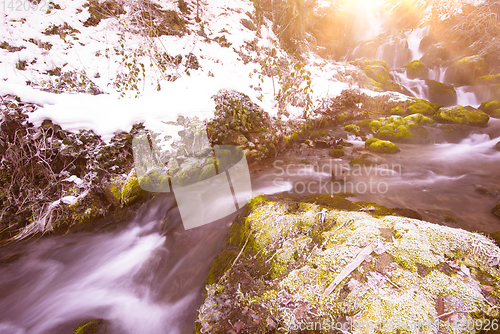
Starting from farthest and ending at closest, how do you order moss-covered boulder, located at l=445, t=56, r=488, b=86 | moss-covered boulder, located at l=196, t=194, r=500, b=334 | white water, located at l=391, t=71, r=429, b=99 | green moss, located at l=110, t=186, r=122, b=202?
moss-covered boulder, located at l=445, t=56, r=488, b=86
white water, located at l=391, t=71, r=429, b=99
green moss, located at l=110, t=186, r=122, b=202
moss-covered boulder, located at l=196, t=194, r=500, b=334

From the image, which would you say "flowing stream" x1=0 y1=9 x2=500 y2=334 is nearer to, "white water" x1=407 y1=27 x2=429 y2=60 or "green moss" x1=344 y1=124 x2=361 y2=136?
"green moss" x1=344 y1=124 x2=361 y2=136

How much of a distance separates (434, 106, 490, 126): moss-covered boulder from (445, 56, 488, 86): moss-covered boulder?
25.2 ft

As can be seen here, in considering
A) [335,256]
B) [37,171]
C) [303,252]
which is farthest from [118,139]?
[335,256]

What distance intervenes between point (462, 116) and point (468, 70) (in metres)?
8.74

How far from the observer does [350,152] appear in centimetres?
752

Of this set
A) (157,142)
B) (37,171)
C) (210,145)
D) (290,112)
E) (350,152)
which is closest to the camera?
(37,171)

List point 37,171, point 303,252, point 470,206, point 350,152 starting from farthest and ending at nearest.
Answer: point 350,152, point 37,171, point 470,206, point 303,252

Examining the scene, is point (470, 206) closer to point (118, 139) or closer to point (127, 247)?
point (127, 247)

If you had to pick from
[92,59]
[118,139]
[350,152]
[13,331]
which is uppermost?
[92,59]

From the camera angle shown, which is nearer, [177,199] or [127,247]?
[127,247]

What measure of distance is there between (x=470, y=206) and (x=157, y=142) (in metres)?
7.14

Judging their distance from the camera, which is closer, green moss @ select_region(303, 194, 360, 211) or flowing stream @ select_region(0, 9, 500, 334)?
flowing stream @ select_region(0, 9, 500, 334)

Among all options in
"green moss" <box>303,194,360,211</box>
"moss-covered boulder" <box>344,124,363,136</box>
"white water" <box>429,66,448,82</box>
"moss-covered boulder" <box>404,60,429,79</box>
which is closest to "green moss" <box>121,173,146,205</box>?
"green moss" <box>303,194,360,211</box>

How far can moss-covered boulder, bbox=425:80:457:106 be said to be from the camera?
1298cm
